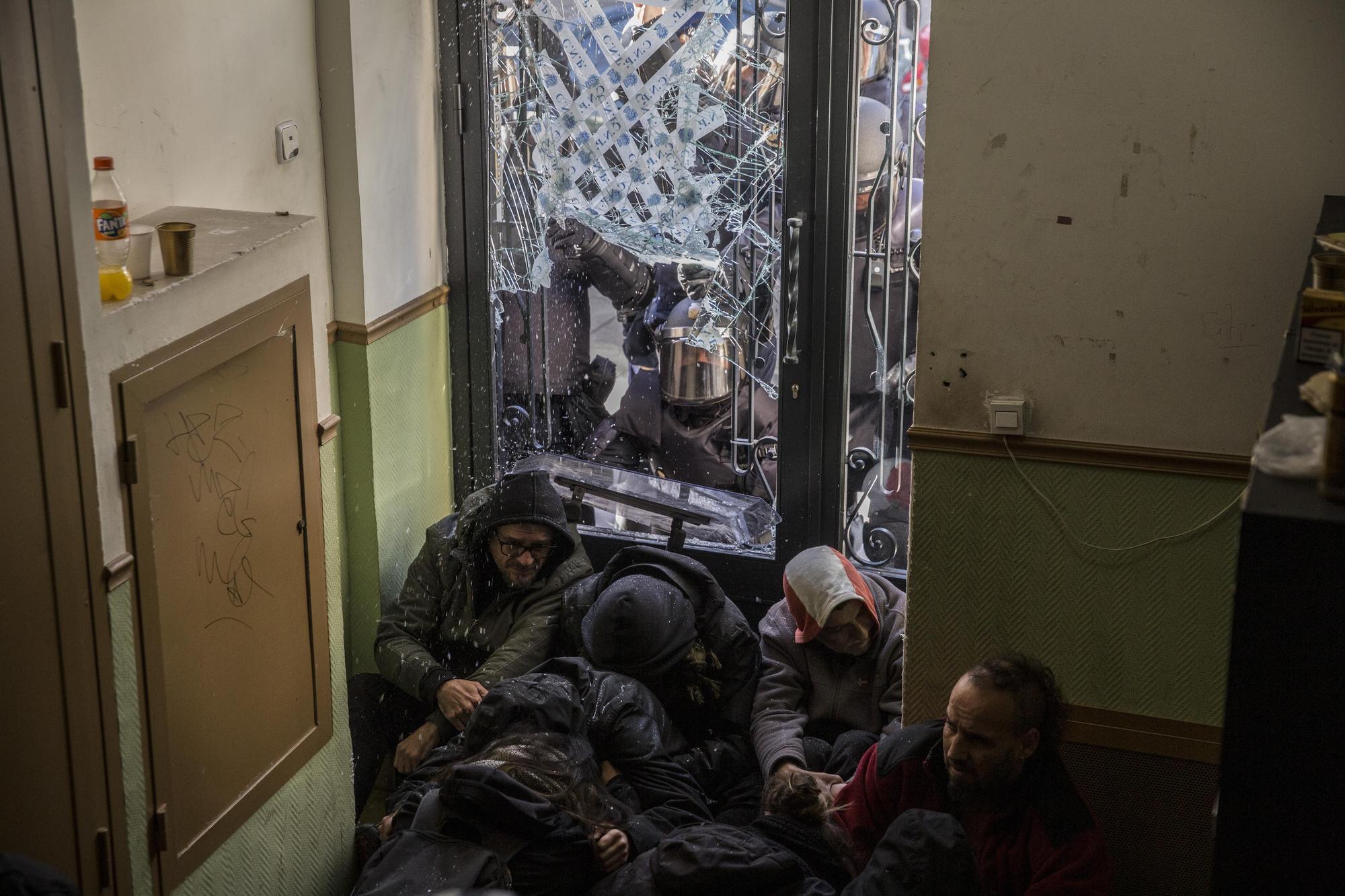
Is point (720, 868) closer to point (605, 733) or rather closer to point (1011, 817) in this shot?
point (1011, 817)

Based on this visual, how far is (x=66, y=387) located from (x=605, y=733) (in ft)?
5.02

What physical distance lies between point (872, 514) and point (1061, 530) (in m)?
1.00

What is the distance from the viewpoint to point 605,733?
3250 millimetres

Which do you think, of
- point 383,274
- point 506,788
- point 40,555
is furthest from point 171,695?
point 383,274

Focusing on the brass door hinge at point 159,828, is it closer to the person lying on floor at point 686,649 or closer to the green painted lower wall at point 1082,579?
the person lying on floor at point 686,649

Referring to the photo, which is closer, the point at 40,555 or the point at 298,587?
the point at 40,555

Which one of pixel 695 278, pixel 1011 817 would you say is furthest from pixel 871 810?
pixel 695 278

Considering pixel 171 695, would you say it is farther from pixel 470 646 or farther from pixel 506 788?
pixel 470 646

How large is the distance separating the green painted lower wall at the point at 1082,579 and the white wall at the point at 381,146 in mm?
1632

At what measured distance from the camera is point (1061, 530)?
291 cm

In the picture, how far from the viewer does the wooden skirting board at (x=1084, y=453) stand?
276 cm

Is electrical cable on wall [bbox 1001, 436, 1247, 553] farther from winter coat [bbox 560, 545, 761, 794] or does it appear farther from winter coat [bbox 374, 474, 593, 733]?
winter coat [bbox 374, 474, 593, 733]

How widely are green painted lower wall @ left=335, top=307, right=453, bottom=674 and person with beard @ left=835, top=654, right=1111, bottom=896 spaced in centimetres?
181

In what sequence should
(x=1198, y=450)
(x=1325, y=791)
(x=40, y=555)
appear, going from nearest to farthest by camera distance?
(x=1325, y=791), (x=40, y=555), (x=1198, y=450)
